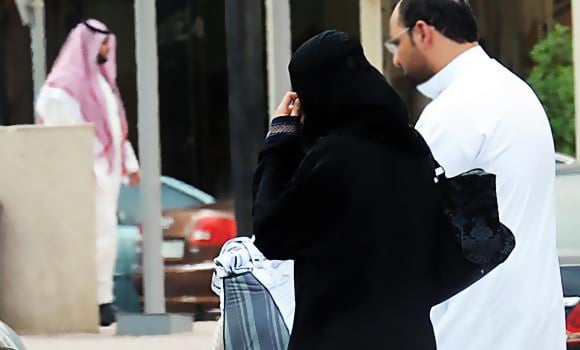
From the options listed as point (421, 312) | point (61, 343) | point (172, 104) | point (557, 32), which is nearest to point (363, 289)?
point (421, 312)

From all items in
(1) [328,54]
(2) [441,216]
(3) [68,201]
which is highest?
(1) [328,54]

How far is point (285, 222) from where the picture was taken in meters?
3.17

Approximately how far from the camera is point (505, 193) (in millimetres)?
3732

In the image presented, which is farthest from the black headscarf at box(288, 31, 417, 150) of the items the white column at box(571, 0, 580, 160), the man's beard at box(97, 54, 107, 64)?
the white column at box(571, 0, 580, 160)

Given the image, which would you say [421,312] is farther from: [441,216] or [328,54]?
[328,54]

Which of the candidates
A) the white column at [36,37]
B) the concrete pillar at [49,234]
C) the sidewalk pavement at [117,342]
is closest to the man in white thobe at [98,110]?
the concrete pillar at [49,234]

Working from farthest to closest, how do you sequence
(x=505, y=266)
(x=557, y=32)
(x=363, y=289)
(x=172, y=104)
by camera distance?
(x=172, y=104) → (x=557, y=32) → (x=505, y=266) → (x=363, y=289)

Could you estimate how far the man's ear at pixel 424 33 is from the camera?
3.87 metres

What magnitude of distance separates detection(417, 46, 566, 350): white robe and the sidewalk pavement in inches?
181

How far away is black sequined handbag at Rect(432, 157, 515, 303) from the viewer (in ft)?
10.8

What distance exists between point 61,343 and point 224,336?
4896 mm

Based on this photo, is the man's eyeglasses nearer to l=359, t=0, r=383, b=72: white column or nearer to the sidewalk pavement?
the sidewalk pavement

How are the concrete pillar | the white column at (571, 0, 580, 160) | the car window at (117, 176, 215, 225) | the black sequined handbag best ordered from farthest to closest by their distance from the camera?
the white column at (571, 0, 580, 160), the car window at (117, 176, 215, 225), the concrete pillar, the black sequined handbag

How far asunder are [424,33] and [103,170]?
18.5 feet
